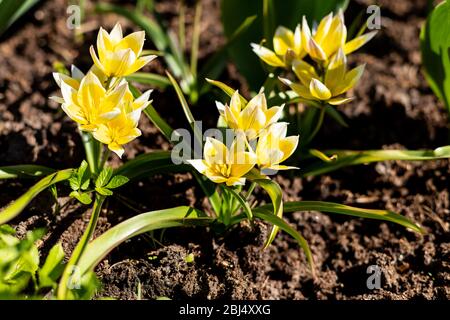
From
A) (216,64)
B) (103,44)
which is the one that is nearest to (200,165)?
(103,44)

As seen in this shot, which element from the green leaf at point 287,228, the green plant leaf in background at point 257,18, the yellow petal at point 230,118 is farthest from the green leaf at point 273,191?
the green plant leaf in background at point 257,18

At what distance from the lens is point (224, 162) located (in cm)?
151

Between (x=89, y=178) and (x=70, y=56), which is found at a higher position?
(x=70, y=56)

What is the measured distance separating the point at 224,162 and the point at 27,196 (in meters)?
0.47

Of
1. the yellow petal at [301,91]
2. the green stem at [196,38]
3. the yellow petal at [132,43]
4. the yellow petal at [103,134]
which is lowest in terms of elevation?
the yellow petal at [103,134]

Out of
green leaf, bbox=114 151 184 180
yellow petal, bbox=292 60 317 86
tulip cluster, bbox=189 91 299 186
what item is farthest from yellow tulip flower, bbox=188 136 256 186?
yellow petal, bbox=292 60 317 86

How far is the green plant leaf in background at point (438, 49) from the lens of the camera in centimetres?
178

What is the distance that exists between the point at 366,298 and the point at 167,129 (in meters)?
0.69

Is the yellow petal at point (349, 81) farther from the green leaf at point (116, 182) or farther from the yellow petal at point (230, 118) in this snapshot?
the green leaf at point (116, 182)

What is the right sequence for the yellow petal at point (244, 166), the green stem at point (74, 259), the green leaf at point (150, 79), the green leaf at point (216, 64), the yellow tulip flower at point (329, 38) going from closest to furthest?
the green stem at point (74, 259) < the yellow petal at point (244, 166) < the yellow tulip flower at point (329, 38) < the green leaf at point (150, 79) < the green leaf at point (216, 64)

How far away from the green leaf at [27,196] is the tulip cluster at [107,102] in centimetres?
15

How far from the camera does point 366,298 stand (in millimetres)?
1688

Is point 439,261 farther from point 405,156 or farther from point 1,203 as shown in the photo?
point 1,203
